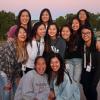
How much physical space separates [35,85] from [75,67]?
3.90 feet

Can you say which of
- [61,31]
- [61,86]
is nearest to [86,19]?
[61,31]

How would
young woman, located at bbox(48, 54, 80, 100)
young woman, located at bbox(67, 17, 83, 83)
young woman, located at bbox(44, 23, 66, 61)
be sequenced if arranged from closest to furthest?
young woman, located at bbox(48, 54, 80, 100) → young woman, located at bbox(44, 23, 66, 61) → young woman, located at bbox(67, 17, 83, 83)

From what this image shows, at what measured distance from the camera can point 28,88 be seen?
6.27 metres

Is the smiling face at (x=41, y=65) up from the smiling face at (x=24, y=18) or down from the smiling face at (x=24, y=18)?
down

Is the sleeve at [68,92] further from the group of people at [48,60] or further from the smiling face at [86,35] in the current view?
the smiling face at [86,35]

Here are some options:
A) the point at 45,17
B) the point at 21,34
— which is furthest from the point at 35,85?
the point at 45,17

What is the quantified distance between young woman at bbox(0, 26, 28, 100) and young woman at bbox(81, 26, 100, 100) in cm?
113

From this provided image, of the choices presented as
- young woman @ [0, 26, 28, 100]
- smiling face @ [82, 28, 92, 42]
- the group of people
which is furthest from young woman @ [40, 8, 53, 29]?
smiling face @ [82, 28, 92, 42]

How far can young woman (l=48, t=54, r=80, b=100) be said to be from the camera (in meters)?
6.34

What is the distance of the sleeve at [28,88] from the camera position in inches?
245

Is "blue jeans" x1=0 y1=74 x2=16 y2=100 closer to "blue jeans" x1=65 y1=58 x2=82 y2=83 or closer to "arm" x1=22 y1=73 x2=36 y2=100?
"arm" x1=22 y1=73 x2=36 y2=100

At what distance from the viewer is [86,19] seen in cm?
771

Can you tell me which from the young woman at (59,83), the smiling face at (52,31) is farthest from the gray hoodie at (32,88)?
the smiling face at (52,31)

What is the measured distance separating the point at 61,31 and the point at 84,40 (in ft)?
1.68
